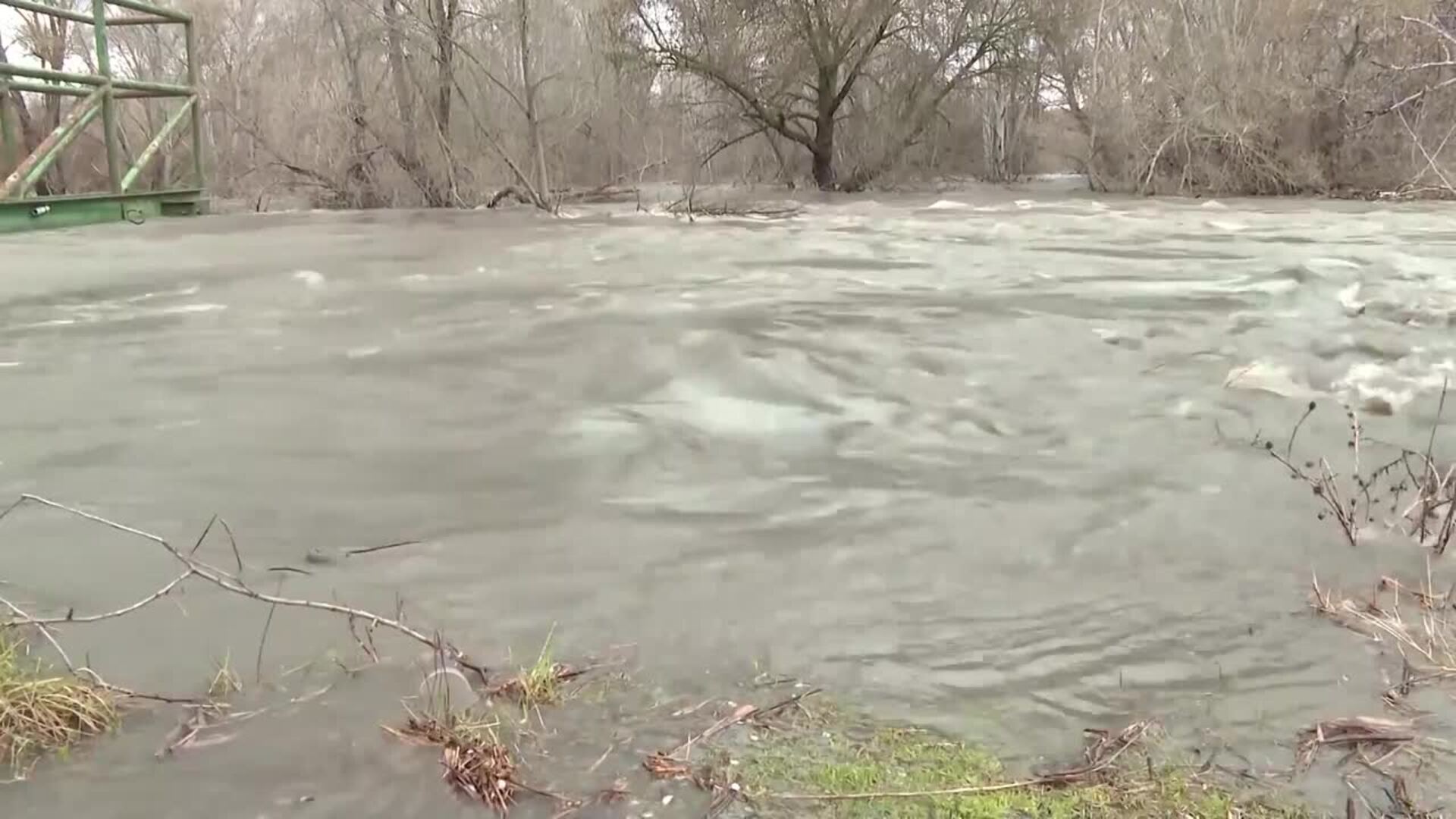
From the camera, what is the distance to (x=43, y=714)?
2111 mm

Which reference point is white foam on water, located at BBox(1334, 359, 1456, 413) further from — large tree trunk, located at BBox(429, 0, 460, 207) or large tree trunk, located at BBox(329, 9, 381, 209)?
large tree trunk, located at BBox(329, 9, 381, 209)

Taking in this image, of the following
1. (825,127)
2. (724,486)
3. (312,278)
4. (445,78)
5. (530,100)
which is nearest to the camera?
(724,486)

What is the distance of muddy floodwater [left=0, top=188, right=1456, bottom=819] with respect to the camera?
2.34 meters

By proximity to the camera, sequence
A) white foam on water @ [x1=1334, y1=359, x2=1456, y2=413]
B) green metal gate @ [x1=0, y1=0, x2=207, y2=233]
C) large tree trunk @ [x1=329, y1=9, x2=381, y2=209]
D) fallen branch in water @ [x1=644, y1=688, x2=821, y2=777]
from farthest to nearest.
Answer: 1. large tree trunk @ [x1=329, y1=9, x2=381, y2=209]
2. green metal gate @ [x1=0, y1=0, x2=207, y2=233]
3. white foam on water @ [x1=1334, y1=359, x2=1456, y2=413]
4. fallen branch in water @ [x1=644, y1=688, x2=821, y2=777]

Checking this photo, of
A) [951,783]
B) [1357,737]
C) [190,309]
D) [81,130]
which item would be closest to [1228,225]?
[190,309]

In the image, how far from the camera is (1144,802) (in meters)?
1.92

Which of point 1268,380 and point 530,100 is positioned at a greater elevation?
point 530,100

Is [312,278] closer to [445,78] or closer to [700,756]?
[700,756]

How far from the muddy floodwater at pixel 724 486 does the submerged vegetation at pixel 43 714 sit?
0.06 meters

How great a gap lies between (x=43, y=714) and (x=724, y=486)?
81.0 inches

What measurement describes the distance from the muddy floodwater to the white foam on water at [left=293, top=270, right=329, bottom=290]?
0.32ft

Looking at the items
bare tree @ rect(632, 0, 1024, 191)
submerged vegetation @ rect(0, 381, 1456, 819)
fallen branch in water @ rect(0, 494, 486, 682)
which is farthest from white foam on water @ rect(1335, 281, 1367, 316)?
bare tree @ rect(632, 0, 1024, 191)

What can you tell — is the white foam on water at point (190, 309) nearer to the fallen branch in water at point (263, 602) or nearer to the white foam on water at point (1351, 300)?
the fallen branch in water at point (263, 602)

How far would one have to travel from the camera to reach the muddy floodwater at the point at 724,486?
7.68 feet
